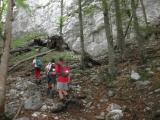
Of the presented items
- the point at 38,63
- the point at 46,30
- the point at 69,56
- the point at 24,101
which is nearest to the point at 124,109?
the point at 24,101

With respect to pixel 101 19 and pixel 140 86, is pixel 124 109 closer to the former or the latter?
pixel 140 86

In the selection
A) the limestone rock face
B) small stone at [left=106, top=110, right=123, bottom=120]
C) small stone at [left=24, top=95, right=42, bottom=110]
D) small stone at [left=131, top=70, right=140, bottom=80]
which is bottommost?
small stone at [left=106, top=110, right=123, bottom=120]

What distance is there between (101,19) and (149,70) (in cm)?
1415

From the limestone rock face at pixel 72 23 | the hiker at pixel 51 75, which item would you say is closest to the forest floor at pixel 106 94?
the hiker at pixel 51 75

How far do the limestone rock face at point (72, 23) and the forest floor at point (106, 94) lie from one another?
3677mm

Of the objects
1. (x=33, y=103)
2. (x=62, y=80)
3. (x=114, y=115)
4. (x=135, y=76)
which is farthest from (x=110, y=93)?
(x=33, y=103)

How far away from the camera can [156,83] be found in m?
15.0

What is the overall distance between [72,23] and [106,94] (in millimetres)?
18202

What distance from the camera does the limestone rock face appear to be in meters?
27.3

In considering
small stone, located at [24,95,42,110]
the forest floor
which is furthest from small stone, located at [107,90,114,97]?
small stone, located at [24,95,42,110]

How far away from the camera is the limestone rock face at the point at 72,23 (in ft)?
89.5

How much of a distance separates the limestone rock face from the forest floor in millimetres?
3677

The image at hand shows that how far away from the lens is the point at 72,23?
32531mm

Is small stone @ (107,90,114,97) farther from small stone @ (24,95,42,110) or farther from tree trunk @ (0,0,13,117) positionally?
tree trunk @ (0,0,13,117)
